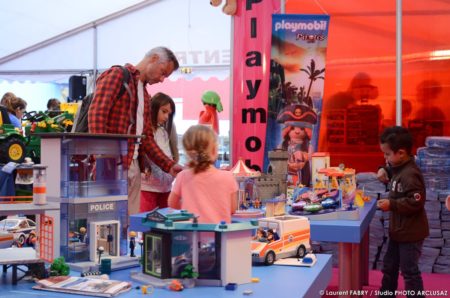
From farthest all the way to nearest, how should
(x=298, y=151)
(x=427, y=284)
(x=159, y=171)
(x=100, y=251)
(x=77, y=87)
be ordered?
(x=77, y=87), (x=427, y=284), (x=298, y=151), (x=159, y=171), (x=100, y=251)

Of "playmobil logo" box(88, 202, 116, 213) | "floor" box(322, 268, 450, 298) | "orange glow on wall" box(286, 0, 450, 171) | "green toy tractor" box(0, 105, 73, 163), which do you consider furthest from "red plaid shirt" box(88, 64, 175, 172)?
"orange glow on wall" box(286, 0, 450, 171)

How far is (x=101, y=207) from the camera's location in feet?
6.54

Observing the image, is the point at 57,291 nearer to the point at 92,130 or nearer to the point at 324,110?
the point at 92,130

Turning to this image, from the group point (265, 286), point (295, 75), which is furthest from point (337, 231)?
point (295, 75)

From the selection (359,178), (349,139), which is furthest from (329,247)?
(349,139)

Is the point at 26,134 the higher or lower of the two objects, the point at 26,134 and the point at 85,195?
the higher

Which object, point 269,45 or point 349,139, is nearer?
point 269,45

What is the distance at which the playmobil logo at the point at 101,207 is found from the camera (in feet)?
6.45

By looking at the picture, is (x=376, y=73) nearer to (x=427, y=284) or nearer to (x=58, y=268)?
(x=427, y=284)

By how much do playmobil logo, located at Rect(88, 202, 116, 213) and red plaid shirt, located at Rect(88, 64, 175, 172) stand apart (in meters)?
0.92

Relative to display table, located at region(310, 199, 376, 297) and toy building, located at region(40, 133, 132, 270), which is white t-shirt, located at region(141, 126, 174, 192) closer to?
display table, located at region(310, 199, 376, 297)

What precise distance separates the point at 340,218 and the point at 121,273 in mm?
1375

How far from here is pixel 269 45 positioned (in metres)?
4.96

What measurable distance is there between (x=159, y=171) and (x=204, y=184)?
1763 millimetres
